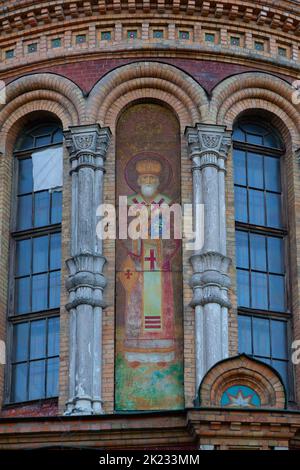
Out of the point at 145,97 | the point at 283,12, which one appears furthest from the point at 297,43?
the point at 145,97

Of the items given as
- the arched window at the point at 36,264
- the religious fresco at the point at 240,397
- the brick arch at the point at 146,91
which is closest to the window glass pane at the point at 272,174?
the brick arch at the point at 146,91

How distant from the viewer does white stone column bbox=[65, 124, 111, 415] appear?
32469mm

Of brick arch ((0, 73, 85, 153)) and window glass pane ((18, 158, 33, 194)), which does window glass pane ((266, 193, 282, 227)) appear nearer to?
brick arch ((0, 73, 85, 153))

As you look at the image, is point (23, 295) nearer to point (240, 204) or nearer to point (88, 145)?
point (88, 145)

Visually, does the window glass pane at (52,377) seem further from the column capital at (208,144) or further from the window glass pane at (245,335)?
the column capital at (208,144)

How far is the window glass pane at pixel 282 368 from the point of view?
33.9 metres

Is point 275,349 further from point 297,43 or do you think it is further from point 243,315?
point 297,43

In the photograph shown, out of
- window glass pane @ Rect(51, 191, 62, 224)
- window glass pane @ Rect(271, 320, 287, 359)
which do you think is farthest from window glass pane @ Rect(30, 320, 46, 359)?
window glass pane @ Rect(271, 320, 287, 359)

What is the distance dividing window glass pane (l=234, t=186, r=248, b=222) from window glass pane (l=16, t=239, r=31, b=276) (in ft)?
15.7

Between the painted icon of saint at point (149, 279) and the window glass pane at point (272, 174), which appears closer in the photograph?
the painted icon of saint at point (149, 279)

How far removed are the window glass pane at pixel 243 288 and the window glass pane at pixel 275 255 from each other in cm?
74
